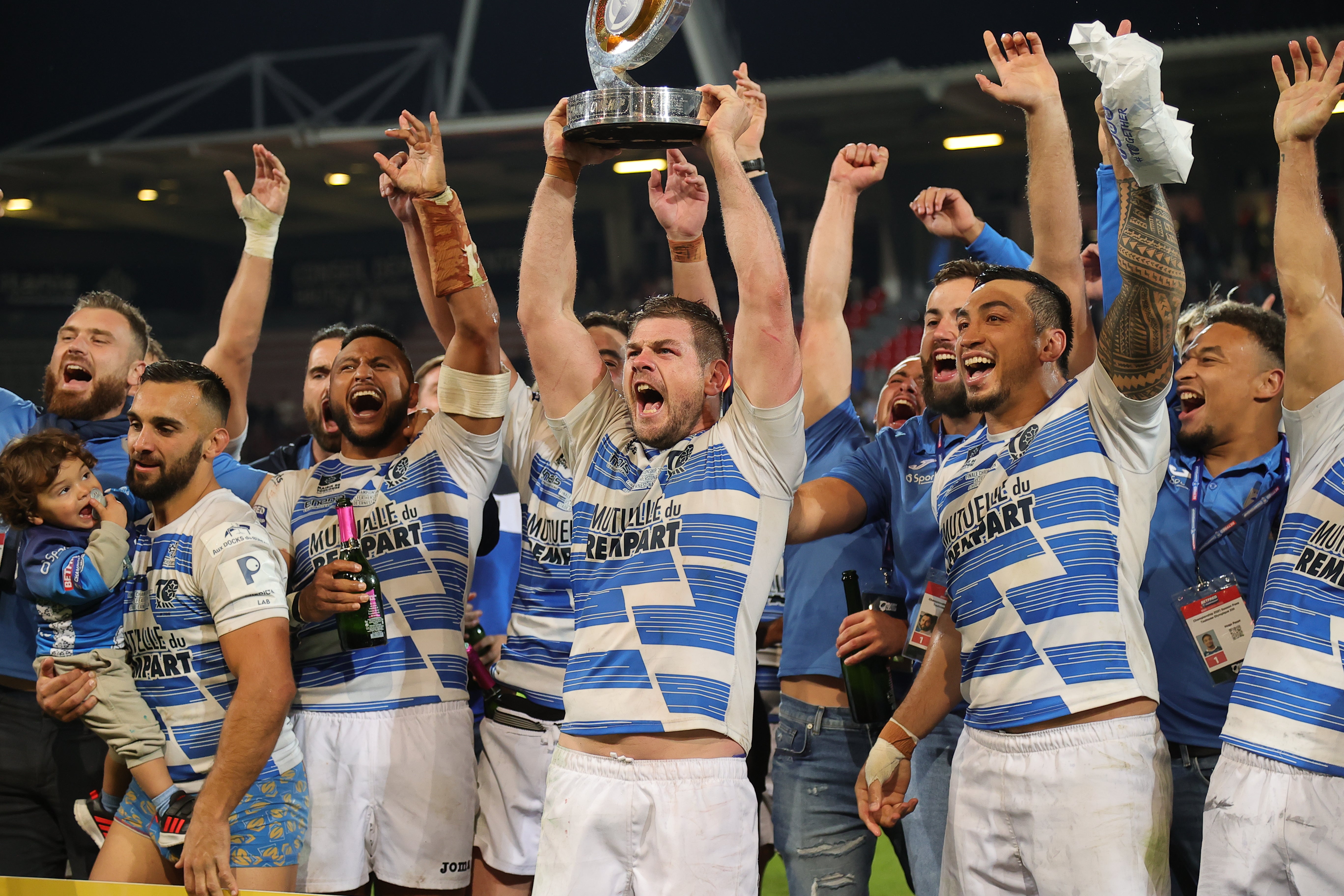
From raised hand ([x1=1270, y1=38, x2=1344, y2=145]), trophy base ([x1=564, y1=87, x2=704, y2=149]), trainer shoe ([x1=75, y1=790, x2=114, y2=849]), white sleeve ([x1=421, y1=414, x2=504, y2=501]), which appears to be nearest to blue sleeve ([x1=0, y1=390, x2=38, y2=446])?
trainer shoe ([x1=75, y1=790, x2=114, y2=849])

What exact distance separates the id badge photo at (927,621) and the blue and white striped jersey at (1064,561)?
0.99 feet

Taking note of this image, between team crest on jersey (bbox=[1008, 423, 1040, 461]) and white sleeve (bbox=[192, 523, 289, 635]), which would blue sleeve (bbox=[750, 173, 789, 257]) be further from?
white sleeve (bbox=[192, 523, 289, 635])

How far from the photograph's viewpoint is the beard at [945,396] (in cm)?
297

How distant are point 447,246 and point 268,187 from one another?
4.64 ft

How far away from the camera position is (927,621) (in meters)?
2.90

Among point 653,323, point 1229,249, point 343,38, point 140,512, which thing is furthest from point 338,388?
point 343,38

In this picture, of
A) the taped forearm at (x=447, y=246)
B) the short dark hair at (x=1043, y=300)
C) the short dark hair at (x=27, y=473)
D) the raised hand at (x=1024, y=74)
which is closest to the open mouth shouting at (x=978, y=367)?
the short dark hair at (x=1043, y=300)

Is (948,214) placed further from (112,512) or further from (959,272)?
(112,512)

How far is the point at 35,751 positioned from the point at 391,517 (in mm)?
1313

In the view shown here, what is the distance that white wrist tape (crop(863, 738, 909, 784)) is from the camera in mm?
2686

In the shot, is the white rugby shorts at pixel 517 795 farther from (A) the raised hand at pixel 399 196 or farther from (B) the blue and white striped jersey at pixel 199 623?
(A) the raised hand at pixel 399 196

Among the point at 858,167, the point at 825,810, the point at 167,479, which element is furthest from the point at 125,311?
the point at 825,810

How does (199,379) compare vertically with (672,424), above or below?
above

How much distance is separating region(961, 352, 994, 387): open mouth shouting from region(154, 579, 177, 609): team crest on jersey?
1996 millimetres
